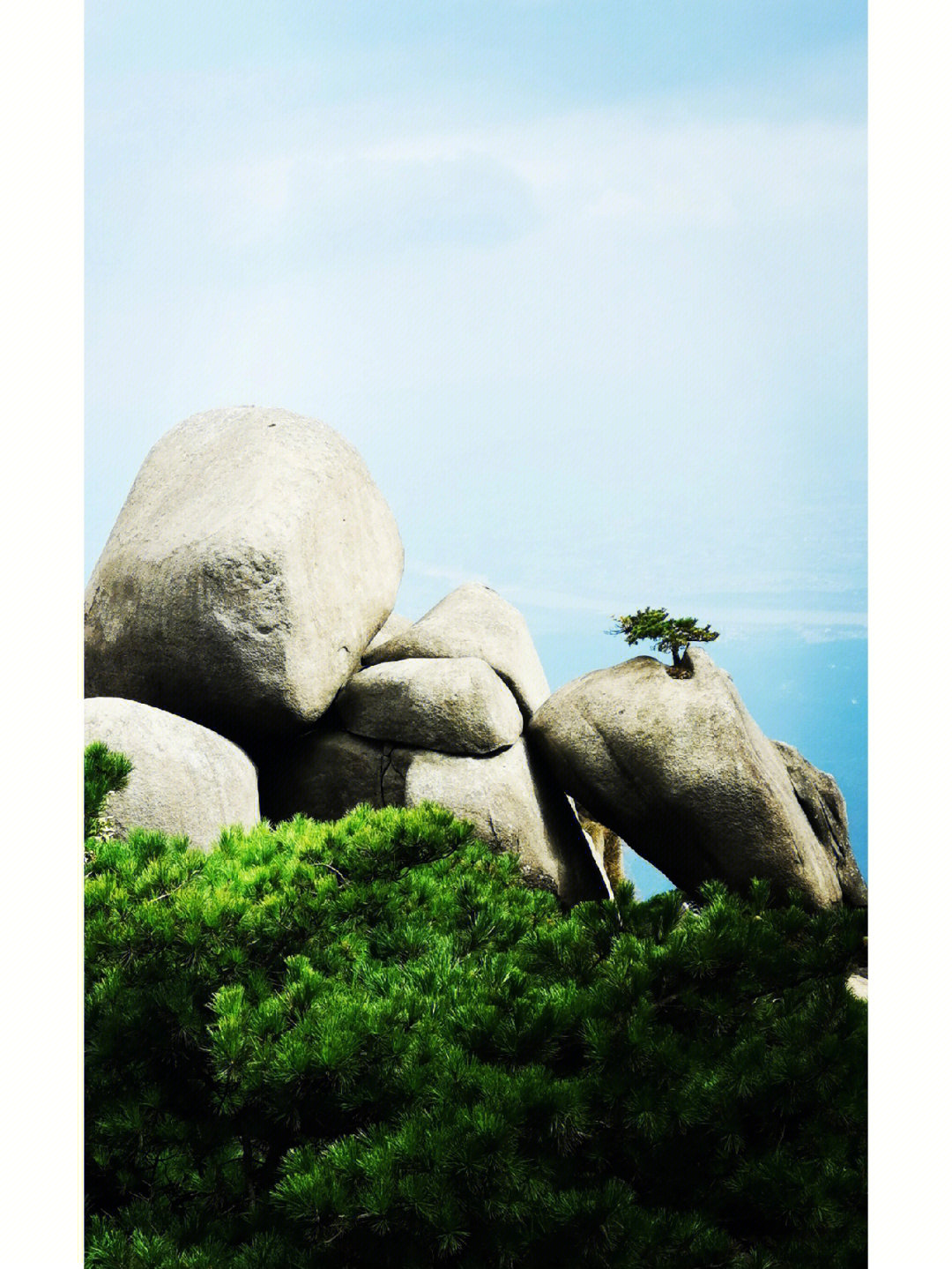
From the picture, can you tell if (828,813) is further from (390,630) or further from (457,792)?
(390,630)

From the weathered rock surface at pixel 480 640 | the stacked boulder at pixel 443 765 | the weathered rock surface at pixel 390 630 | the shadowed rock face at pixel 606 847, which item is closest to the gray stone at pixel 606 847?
the shadowed rock face at pixel 606 847

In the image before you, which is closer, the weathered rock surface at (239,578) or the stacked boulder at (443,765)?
the weathered rock surface at (239,578)

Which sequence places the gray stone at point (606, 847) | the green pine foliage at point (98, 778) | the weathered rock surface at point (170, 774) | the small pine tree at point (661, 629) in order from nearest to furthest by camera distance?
the green pine foliage at point (98, 778), the weathered rock surface at point (170, 774), the small pine tree at point (661, 629), the gray stone at point (606, 847)

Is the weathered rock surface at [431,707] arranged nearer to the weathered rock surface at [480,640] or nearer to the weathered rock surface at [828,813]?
the weathered rock surface at [480,640]
